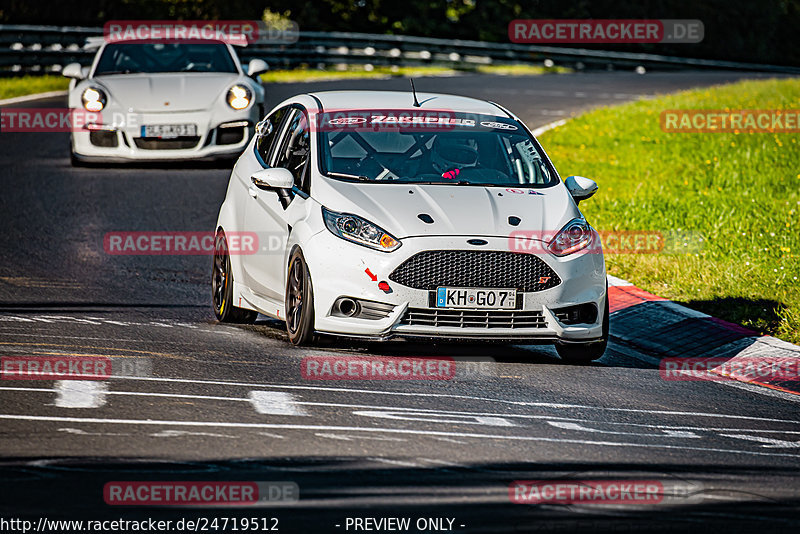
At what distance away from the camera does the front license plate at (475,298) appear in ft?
29.0

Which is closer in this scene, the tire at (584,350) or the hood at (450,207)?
the hood at (450,207)

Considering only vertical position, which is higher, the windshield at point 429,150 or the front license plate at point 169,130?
the windshield at point 429,150

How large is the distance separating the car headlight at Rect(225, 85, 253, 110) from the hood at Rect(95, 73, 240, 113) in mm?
100

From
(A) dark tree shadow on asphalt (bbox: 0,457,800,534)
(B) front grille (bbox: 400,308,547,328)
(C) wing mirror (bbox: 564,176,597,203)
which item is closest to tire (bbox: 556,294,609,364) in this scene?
(B) front grille (bbox: 400,308,547,328)

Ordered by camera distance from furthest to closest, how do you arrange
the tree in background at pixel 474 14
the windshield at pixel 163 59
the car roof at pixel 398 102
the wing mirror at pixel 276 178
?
the tree in background at pixel 474 14 < the windshield at pixel 163 59 < the car roof at pixel 398 102 < the wing mirror at pixel 276 178

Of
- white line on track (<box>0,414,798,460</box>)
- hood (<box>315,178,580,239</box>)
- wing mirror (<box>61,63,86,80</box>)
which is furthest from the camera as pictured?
wing mirror (<box>61,63,86,80</box>)

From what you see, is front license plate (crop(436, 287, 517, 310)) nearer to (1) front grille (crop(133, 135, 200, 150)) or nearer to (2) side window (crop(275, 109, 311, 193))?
(2) side window (crop(275, 109, 311, 193))

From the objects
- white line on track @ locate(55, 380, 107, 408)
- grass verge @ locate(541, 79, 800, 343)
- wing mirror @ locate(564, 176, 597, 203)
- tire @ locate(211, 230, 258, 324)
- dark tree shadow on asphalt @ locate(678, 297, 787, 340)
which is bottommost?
grass verge @ locate(541, 79, 800, 343)

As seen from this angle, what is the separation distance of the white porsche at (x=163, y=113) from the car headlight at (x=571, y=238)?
9086 millimetres

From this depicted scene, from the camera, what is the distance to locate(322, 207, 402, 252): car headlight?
29.1ft

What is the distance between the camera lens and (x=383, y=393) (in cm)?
802

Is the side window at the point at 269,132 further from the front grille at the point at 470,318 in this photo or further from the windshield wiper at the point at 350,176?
the front grille at the point at 470,318

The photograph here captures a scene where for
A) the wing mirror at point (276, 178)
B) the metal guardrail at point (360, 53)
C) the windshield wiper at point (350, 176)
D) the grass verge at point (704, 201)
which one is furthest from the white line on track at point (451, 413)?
the metal guardrail at point (360, 53)

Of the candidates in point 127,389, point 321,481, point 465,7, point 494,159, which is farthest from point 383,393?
point 465,7
